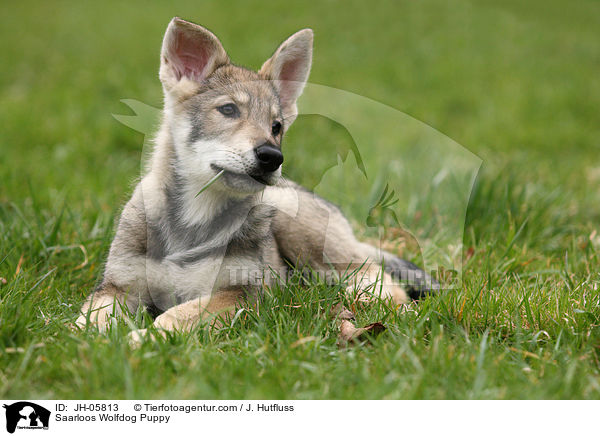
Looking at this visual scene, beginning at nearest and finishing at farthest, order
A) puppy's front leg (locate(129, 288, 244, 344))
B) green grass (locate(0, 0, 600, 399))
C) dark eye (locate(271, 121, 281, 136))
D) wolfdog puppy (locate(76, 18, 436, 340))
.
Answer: green grass (locate(0, 0, 600, 399)) < puppy's front leg (locate(129, 288, 244, 344)) < wolfdog puppy (locate(76, 18, 436, 340)) < dark eye (locate(271, 121, 281, 136))

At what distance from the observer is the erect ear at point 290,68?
3.39 m

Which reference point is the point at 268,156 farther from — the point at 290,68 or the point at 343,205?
the point at 343,205

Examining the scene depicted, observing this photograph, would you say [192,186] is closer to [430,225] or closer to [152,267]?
[152,267]

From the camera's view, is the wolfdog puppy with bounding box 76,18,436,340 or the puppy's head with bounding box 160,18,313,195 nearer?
the puppy's head with bounding box 160,18,313,195

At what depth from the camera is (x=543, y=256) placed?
443 centimetres

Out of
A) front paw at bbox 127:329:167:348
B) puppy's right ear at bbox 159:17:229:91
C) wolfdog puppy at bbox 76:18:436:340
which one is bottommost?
front paw at bbox 127:329:167:348

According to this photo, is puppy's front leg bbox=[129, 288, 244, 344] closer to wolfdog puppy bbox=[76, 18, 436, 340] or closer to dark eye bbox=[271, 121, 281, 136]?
wolfdog puppy bbox=[76, 18, 436, 340]

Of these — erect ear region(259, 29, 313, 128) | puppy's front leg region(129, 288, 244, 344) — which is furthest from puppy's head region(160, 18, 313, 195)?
puppy's front leg region(129, 288, 244, 344)

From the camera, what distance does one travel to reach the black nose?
2.99 metres

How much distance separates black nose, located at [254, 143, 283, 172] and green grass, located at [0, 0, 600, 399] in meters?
0.74

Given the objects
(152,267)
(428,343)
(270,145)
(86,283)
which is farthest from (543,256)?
(86,283)

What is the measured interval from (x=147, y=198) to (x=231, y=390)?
149cm

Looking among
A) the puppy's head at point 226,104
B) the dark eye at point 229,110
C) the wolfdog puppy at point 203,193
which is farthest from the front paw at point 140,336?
the dark eye at point 229,110
